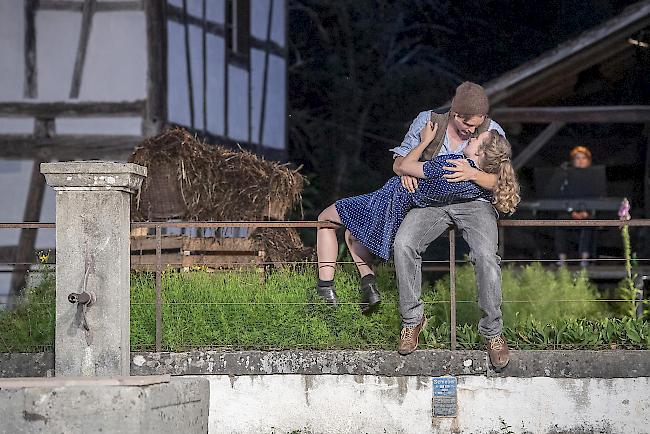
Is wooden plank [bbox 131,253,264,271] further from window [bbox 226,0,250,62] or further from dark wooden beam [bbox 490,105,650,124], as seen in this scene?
window [bbox 226,0,250,62]

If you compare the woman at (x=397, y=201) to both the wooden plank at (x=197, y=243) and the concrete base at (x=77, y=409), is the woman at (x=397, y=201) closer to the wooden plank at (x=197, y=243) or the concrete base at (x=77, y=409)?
the wooden plank at (x=197, y=243)

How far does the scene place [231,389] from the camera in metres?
7.86

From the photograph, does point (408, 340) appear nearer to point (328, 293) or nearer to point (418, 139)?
point (328, 293)

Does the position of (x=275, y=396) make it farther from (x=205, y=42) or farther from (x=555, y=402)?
(x=205, y=42)

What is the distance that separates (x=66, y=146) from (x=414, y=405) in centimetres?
684

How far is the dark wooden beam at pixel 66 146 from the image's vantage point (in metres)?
13.4

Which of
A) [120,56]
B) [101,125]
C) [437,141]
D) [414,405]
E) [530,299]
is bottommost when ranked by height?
[414,405]

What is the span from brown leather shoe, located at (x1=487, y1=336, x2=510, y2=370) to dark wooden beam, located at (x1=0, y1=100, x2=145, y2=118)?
22.0 ft

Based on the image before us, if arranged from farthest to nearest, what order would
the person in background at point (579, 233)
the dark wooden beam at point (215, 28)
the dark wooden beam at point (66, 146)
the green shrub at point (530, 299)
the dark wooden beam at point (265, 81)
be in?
the dark wooden beam at point (265, 81)
the person in background at point (579, 233)
the dark wooden beam at point (215, 28)
the dark wooden beam at point (66, 146)
the green shrub at point (530, 299)

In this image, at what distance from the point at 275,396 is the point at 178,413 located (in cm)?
144

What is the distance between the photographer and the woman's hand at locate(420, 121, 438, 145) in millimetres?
7621

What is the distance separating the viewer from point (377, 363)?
7730 mm

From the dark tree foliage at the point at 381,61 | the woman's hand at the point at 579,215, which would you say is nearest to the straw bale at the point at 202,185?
the woman's hand at the point at 579,215

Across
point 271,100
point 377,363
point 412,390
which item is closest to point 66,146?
point 271,100
